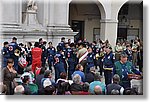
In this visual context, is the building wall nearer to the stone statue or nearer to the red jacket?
the stone statue

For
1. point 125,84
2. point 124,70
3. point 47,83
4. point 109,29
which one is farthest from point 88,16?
point 47,83

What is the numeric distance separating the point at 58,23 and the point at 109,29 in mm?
4549

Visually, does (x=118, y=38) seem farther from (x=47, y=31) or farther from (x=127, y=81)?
(x=127, y=81)

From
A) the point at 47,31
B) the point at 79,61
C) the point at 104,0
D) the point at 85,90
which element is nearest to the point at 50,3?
the point at 47,31

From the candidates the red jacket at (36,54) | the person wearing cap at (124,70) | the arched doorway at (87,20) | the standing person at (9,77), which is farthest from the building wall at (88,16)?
the standing person at (9,77)

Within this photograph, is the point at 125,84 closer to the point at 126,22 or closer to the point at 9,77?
the point at 9,77

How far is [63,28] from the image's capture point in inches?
712

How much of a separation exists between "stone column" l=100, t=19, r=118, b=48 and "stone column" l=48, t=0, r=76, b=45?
400 centimetres

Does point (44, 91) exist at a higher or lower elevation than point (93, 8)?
lower

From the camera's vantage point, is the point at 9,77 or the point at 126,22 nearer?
the point at 9,77

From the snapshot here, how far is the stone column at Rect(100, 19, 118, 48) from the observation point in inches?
850

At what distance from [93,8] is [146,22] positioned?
56.7 ft

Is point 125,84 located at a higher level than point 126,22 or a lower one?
lower

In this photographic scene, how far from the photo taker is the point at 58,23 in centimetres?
1795
